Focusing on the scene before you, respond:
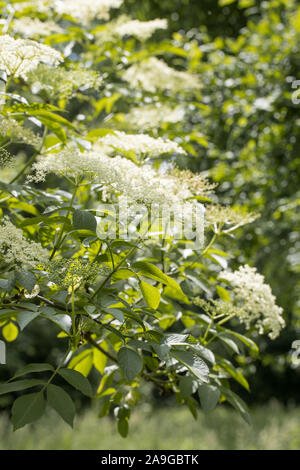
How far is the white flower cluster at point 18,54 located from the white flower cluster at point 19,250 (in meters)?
0.30

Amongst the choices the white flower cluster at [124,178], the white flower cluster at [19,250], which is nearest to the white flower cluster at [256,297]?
the white flower cluster at [124,178]

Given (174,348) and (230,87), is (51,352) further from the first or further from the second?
(174,348)

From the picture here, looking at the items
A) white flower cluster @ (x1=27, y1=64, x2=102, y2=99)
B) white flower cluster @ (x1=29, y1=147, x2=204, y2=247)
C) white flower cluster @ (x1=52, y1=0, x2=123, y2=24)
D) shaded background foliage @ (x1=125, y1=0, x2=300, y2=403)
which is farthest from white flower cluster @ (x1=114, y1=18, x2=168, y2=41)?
shaded background foliage @ (x1=125, y1=0, x2=300, y2=403)

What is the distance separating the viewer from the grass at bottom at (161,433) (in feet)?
15.8

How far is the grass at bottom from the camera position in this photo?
4812 mm

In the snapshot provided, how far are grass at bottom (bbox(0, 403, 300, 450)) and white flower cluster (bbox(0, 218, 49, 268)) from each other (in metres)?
3.90

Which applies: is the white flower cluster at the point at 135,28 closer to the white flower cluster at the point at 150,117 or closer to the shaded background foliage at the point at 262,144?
the white flower cluster at the point at 150,117

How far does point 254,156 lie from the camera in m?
2.97

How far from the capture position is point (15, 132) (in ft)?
3.11

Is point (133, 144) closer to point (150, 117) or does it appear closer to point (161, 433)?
point (150, 117)

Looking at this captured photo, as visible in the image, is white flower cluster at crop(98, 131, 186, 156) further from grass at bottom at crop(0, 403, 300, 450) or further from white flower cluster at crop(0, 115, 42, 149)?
grass at bottom at crop(0, 403, 300, 450)

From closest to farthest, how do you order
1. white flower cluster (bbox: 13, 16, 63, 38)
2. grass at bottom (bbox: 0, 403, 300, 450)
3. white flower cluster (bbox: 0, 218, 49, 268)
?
1. white flower cluster (bbox: 0, 218, 49, 268)
2. white flower cluster (bbox: 13, 16, 63, 38)
3. grass at bottom (bbox: 0, 403, 300, 450)
